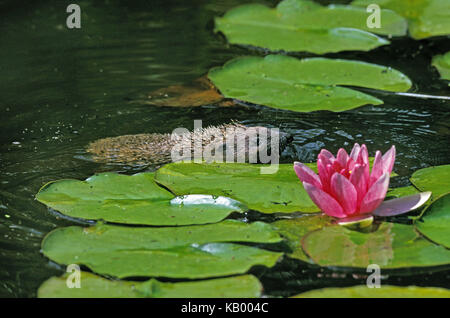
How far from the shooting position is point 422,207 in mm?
3061

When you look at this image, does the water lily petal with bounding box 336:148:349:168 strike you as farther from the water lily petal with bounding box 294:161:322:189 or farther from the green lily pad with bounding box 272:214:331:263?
Result: the green lily pad with bounding box 272:214:331:263

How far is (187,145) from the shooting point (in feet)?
12.4

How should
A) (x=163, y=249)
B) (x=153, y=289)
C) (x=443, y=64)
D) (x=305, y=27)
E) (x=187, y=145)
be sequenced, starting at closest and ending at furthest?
(x=153, y=289)
(x=163, y=249)
(x=187, y=145)
(x=443, y=64)
(x=305, y=27)

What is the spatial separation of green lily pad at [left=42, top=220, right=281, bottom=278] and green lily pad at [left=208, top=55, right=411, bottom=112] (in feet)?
5.56

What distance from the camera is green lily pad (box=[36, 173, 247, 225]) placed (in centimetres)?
295

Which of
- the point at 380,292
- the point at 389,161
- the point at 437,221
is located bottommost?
the point at 380,292

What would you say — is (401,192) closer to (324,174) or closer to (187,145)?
(324,174)

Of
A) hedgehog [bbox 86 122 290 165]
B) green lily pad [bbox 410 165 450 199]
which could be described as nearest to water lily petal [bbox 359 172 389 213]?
green lily pad [bbox 410 165 450 199]

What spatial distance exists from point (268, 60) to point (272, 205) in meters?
2.25

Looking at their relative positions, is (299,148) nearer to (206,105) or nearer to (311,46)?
(206,105)

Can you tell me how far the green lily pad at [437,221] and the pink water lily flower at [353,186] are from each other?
0.07 meters

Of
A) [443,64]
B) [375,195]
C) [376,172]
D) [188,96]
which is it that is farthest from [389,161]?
[443,64]

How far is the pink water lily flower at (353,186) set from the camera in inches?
A: 112

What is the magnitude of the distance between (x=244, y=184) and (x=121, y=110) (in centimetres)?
173
